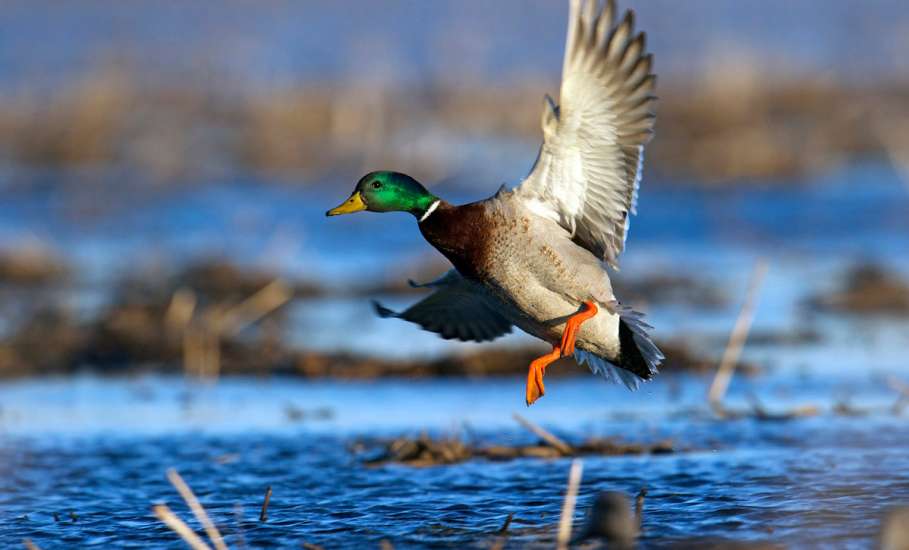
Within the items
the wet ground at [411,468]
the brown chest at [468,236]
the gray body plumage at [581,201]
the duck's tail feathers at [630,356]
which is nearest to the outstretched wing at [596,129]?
the gray body plumage at [581,201]

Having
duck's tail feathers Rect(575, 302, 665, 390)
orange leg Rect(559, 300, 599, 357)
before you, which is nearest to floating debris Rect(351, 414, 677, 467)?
duck's tail feathers Rect(575, 302, 665, 390)

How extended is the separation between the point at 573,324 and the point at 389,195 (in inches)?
37.7

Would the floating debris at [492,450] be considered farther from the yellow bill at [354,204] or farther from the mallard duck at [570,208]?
the yellow bill at [354,204]

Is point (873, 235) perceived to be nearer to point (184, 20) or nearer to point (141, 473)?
point (141, 473)

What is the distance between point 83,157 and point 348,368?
9.64 meters

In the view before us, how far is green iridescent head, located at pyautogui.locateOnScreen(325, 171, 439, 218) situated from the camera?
6320 millimetres

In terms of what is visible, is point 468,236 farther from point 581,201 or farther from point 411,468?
point 411,468

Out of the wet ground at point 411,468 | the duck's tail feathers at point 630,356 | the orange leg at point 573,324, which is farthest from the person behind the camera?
the duck's tail feathers at point 630,356

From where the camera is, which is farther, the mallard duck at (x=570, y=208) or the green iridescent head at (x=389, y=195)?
the green iridescent head at (x=389, y=195)

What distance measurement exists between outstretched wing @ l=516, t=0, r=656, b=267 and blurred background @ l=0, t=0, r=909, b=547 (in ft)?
3.83

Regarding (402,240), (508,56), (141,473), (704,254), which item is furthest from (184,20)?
(141,473)

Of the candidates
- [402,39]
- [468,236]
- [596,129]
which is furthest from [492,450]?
[402,39]

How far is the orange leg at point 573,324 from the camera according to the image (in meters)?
6.08

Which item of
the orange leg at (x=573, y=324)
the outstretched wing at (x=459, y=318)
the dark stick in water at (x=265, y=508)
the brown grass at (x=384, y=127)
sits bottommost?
the dark stick in water at (x=265, y=508)
